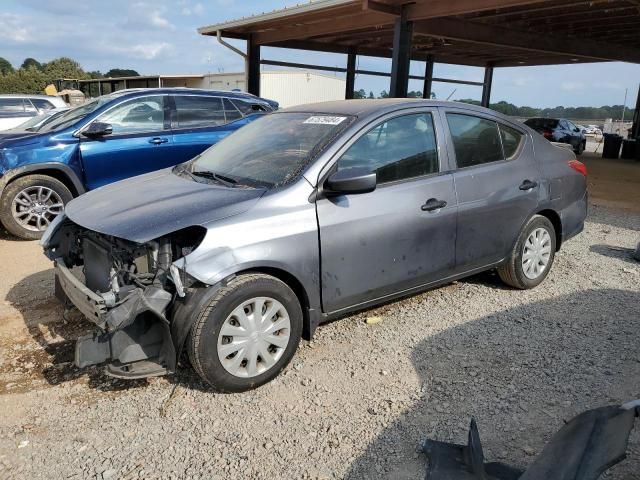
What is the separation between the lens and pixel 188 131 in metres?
7.17

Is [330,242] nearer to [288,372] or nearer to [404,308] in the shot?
[288,372]

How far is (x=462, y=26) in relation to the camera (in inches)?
508

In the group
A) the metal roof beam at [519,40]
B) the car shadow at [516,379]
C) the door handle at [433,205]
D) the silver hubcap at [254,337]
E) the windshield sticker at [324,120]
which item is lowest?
the car shadow at [516,379]

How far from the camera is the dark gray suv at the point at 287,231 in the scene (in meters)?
2.89

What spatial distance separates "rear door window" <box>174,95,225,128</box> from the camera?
723 cm

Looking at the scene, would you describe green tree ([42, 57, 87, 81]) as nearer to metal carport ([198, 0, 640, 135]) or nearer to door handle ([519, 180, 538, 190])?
metal carport ([198, 0, 640, 135])

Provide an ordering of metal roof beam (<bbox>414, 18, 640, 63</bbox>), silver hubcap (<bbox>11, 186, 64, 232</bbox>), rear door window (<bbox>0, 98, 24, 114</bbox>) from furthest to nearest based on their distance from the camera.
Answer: metal roof beam (<bbox>414, 18, 640, 63</bbox>) < rear door window (<bbox>0, 98, 24, 114</bbox>) < silver hubcap (<bbox>11, 186, 64, 232</bbox>)

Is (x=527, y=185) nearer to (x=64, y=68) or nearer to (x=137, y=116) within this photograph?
(x=137, y=116)

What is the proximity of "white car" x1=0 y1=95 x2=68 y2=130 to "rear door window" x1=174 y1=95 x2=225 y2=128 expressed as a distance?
5896 mm

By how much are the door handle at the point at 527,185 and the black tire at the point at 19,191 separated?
5.16m

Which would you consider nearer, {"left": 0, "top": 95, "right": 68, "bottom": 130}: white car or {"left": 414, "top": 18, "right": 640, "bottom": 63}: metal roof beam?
{"left": 0, "top": 95, "right": 68, "bottom": 130}: white car

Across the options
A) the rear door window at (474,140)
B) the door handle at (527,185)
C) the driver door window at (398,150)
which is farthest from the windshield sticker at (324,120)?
the door handle at (527,185)

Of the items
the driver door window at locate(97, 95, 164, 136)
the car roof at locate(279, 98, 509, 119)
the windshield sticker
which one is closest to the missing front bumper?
the windshield sticker

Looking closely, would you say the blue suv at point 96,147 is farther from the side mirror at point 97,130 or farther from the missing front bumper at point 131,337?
the missing front bumper at point 131,337
